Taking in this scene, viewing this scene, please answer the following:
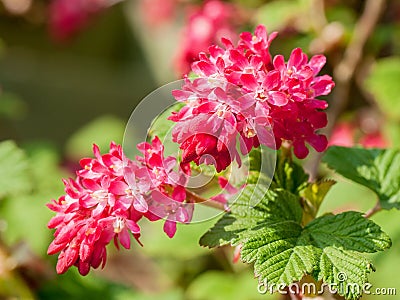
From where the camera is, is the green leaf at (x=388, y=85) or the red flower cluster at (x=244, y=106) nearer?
the red flower cluster at (x=244, y=106)

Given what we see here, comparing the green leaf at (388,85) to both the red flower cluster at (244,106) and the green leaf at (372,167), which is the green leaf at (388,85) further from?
the red flower cluster at (244,106)

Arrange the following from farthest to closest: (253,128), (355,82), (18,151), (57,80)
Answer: (57,80)
(355,82)
(18,151)
(253,128)

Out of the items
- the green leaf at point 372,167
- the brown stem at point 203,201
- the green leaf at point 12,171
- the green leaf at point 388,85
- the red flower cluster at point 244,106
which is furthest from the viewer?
the green leaf at point 388,85

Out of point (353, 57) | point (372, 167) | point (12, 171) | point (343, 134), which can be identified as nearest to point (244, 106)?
point (372, 167)

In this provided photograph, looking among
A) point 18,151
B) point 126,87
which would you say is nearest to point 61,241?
point 18,151

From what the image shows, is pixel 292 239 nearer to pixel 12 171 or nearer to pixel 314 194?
pixel 314 194

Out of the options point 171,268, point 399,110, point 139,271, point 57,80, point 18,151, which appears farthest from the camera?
point 57,80

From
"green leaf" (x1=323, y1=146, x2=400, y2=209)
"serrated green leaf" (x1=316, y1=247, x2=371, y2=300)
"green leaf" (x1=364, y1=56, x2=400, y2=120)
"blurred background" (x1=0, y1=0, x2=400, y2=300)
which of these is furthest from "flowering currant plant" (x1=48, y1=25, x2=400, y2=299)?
"green leaf" (x1=364, y1=56, x2=400, y2=120)

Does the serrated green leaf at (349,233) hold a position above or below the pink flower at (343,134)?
below

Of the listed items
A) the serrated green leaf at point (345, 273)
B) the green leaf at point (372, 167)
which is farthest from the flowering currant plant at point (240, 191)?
the green leaf at point (372, 167)

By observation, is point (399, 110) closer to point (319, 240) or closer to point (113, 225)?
point (319, 240)
